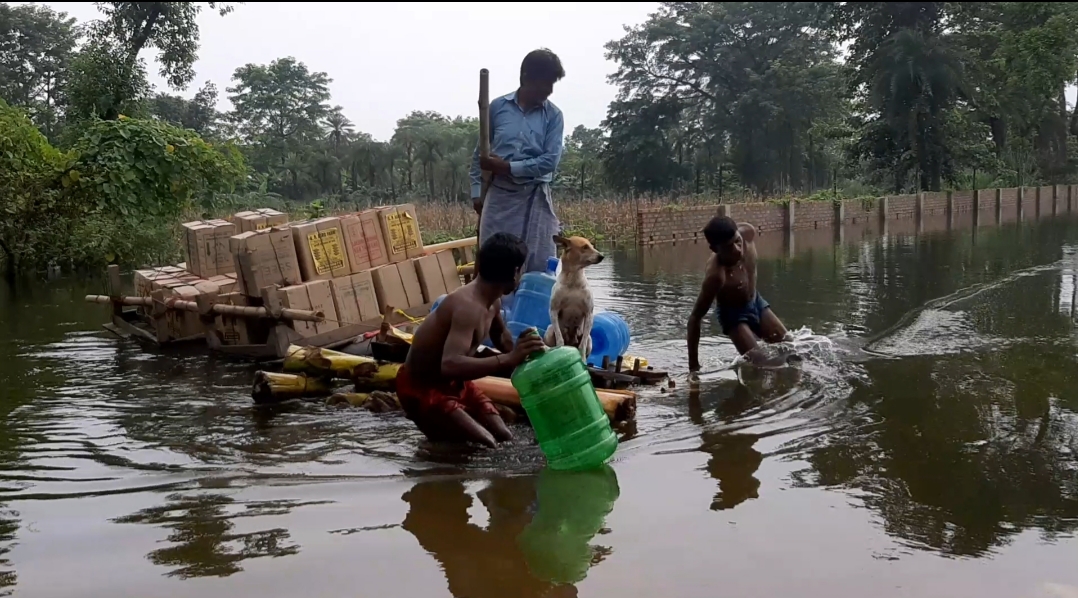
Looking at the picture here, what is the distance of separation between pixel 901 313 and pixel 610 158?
143ft

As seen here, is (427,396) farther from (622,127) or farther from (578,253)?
(622,127)

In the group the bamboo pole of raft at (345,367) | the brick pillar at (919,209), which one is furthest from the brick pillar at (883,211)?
the bamboo pole of raft at (345,367)

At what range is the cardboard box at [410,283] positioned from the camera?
8.38 metres

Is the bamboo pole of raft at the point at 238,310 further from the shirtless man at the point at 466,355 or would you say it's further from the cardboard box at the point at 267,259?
the shirtless man at the point at 466,355

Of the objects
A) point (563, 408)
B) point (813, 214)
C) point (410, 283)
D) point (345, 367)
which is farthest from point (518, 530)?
point (813, 214)

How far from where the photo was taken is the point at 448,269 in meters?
8.69

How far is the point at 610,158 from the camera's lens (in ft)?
174

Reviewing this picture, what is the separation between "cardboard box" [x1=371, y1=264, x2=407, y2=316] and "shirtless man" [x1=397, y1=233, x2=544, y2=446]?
2948 millimetres

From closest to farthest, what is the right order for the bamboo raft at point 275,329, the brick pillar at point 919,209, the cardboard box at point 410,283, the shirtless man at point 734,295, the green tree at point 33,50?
the bamboo raft at point 275,329 → the shirtless man at point 734,295 → the cardboard box at point 410,283 → the brick pillar at point 919,209 → the green tree at point 33,50

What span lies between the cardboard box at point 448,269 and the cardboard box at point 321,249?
94 cm

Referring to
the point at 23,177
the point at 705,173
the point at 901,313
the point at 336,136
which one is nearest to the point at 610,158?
the point at 705,173

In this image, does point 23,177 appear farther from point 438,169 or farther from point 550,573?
point 438,169

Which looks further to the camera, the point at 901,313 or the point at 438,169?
the point at 438,169

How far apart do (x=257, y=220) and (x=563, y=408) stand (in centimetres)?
558
